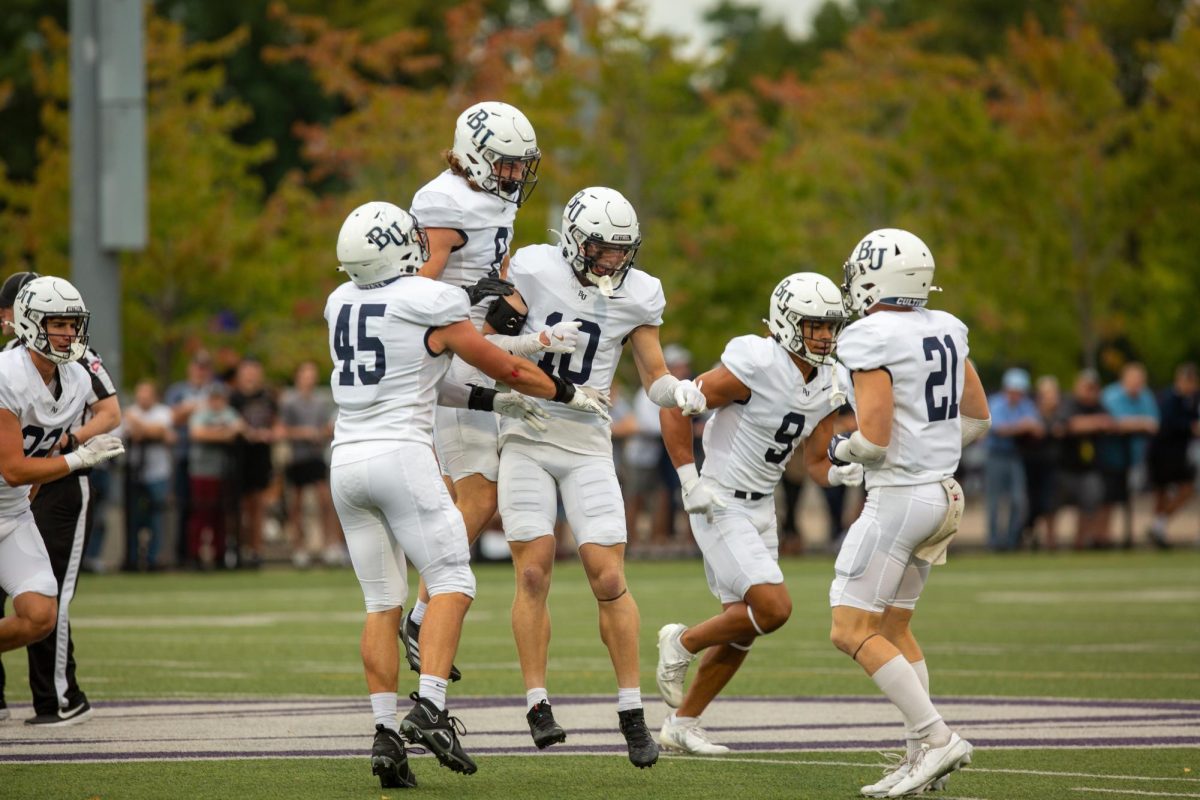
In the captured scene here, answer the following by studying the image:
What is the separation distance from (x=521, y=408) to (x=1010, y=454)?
1391 centimetres

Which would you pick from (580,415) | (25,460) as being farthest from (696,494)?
(25,460)

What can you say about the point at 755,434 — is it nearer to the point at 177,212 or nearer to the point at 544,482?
the point at 544,482

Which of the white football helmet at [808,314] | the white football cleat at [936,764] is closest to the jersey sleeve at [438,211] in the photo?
the white football helmet at [808,314]

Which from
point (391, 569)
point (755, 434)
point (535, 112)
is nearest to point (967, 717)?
A: point (755, 434)

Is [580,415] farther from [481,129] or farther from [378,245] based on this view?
[481,129]

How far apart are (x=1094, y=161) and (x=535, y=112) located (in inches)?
342

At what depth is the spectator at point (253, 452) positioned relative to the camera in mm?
18969

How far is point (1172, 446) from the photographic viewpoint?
21.2m

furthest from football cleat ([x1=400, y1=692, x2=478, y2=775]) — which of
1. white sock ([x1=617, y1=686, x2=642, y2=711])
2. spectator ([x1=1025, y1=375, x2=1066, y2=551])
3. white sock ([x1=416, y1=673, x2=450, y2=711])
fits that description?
spectator ([x1=1025, y1=375, x2=1066, y2=551])

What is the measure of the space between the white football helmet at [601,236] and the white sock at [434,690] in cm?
183

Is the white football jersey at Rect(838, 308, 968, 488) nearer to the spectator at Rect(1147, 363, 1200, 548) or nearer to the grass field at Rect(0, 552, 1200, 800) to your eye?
the grass field at Rect(0, 552, 1200, 800)

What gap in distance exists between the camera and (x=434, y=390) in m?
7.29

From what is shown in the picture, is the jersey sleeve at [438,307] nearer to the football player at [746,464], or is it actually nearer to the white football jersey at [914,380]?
the football player at [746,464]

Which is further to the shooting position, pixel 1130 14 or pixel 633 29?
pixel 1130 14
